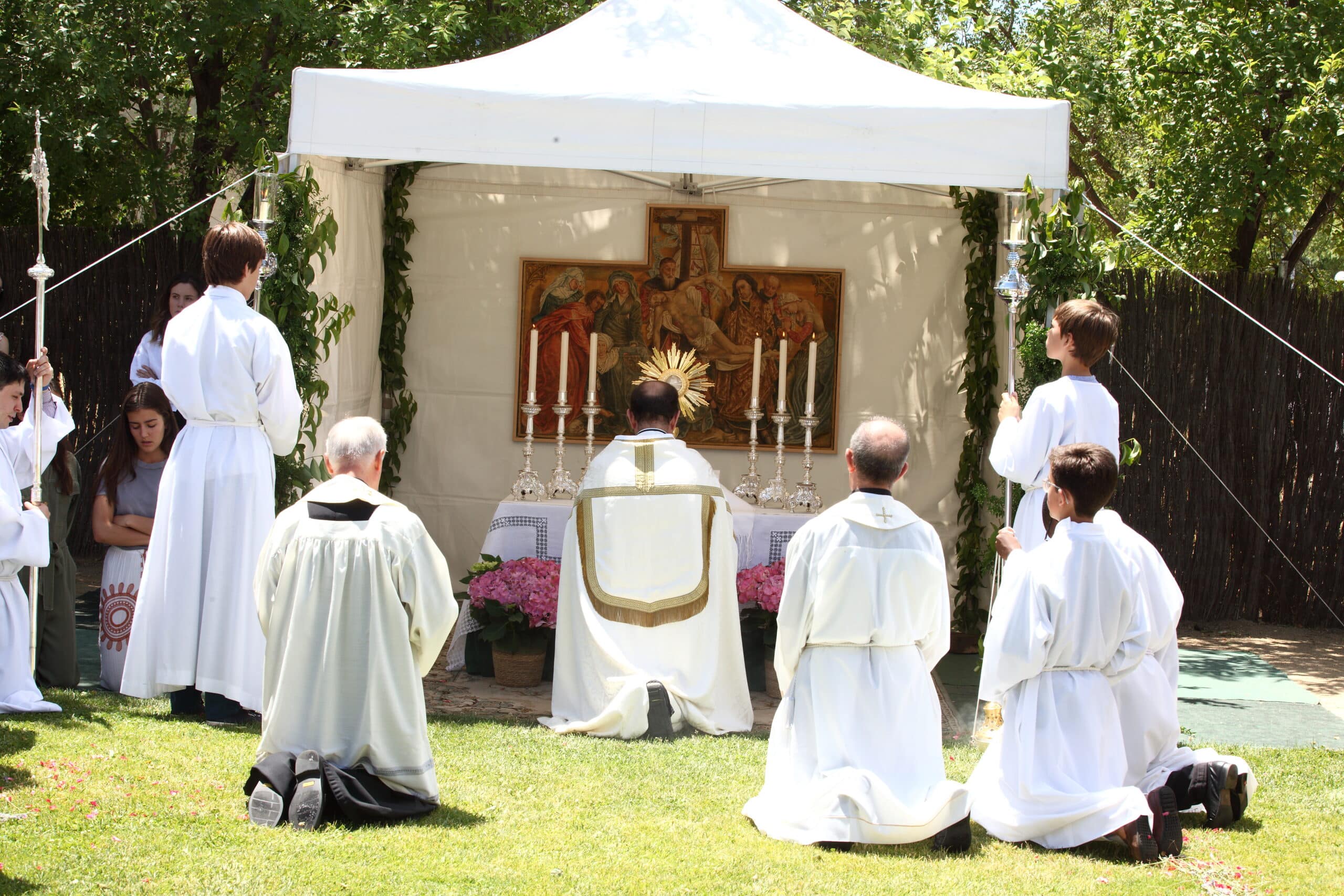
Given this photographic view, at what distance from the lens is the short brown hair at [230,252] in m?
5.81

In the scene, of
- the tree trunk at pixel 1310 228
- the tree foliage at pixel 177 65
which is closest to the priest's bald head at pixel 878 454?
the tree foliage at pixel 177 65

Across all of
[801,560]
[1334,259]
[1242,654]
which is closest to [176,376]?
[801,560]

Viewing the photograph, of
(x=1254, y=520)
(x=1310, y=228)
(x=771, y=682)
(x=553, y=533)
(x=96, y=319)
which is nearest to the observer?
(x=771, y=682)

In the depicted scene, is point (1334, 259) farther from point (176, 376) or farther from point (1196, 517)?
point (176, 376)

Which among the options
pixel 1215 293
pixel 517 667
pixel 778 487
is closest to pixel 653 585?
pixel 517 667

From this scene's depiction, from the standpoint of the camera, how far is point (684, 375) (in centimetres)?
804

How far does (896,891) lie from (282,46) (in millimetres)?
9452

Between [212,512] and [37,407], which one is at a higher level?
[37,407]

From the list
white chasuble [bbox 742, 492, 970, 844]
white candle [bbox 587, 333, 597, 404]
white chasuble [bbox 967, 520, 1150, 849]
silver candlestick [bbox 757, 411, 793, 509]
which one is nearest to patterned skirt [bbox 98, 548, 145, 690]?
white candle [bbox 587, 333, 597, 404]

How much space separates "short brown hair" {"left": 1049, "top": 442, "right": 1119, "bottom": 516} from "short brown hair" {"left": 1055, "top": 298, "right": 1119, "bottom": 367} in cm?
133

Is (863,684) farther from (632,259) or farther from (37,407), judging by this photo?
(632,259)

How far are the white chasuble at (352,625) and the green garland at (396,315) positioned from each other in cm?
447

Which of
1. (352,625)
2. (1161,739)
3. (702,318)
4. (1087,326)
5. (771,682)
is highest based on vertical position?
(702,318)

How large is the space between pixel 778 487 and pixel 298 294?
2.73 meters
